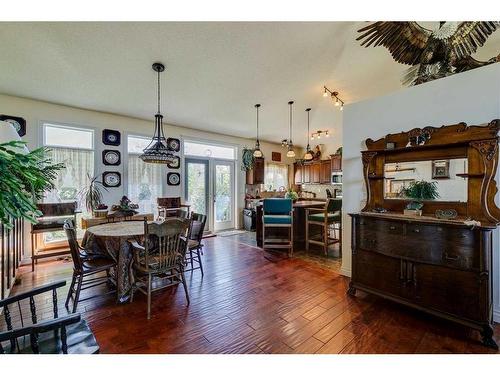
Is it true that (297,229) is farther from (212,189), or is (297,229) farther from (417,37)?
(417,37)

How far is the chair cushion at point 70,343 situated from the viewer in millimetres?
1186

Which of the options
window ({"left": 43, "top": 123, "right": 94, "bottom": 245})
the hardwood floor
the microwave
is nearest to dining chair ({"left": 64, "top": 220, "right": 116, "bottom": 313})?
the hardwood floor

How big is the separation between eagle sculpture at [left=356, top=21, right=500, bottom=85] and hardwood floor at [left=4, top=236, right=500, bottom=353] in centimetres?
263

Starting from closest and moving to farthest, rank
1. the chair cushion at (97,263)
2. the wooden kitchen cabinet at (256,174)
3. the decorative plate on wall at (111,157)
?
1. the chair cushion at (97,263)
2. the decorative plate on wall at (111,157)
3. the wooden kitchen cabinet at (256,174)

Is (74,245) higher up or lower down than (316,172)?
lower down

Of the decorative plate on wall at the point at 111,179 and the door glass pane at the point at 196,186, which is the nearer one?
the decorative plate on wall at the point at 111,179

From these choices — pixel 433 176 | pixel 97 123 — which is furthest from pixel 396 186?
pixel 97 123

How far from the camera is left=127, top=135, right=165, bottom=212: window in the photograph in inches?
187

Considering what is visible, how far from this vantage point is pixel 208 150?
6.03 meters

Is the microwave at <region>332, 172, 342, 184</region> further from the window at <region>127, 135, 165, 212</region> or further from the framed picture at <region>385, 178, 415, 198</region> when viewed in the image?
the window at <region>127, 135, 165, 212</region>

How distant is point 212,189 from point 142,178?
1799 millimetres

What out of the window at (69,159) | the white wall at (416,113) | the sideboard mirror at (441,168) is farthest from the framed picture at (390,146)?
the window at (69,159)

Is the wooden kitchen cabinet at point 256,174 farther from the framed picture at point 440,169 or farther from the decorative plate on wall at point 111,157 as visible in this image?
the framed picture at point 440,169

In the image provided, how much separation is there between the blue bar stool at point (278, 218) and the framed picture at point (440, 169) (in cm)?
213
